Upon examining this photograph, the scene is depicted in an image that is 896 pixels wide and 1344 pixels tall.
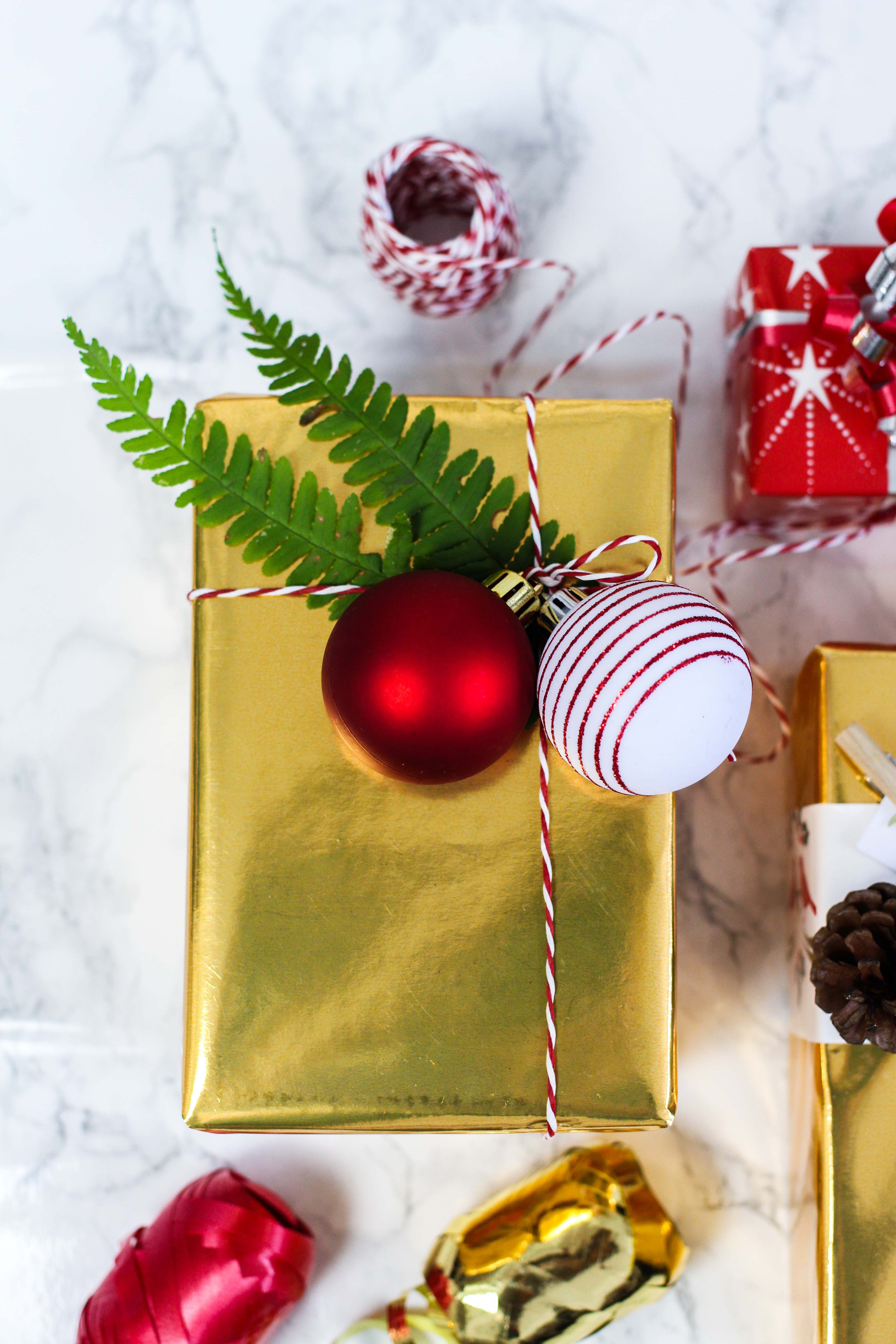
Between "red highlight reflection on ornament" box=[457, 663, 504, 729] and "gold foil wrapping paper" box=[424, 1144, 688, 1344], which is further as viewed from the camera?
"gold foil wrapping paper" box=[424, 1144, 688, 1344]

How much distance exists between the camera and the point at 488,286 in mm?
660

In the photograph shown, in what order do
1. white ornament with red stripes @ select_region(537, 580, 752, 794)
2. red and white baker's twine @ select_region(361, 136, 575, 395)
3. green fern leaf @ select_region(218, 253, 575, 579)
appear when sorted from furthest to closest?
1. red and white baker's twine @ select_region(361, 136, 575, 395)
2. green fern leaf @ select_region(218, 253, 575, 579)
3. white ornament with red stripes @ select_region(537, 580, 752, 794)

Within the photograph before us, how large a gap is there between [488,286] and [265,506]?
27 centimetres

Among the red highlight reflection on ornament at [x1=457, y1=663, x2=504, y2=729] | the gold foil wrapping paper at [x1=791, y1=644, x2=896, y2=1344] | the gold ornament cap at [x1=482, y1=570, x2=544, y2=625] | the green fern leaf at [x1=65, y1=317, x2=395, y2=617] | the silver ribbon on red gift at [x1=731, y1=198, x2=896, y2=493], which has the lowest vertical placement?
the gold foil wrapping paper at [x1=791, y1=644, x2=896, y2=1344]

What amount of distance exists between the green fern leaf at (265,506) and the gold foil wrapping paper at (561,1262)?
16.6 inches

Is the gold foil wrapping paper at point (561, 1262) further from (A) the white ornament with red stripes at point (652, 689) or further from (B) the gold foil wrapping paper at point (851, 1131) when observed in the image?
(A) the white ornament with red stripes at point (652, 689)

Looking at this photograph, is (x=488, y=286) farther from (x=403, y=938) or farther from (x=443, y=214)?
(x=403, y=938)

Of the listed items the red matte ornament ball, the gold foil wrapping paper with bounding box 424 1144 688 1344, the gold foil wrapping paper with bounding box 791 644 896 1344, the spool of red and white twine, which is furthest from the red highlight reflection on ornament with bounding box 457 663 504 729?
the gold foil wrapping paper with bounding box 424 1144 688 1344

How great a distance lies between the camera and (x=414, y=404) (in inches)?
22.4

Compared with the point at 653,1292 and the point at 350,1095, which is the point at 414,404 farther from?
the point at 653,1292

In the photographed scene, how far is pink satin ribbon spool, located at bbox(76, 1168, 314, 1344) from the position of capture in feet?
1.92

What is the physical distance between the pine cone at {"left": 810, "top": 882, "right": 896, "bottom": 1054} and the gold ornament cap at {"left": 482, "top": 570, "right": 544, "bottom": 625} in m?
0.26

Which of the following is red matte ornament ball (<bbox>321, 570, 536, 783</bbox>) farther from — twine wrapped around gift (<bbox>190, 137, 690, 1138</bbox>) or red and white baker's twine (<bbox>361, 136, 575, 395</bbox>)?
red and white baker's twine (<bbox>361, 136, 575, 395</bbox>)

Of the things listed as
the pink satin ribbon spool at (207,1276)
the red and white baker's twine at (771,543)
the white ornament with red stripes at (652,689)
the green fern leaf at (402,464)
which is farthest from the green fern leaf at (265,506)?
the pink satin ribbon spool at (207,1276)
